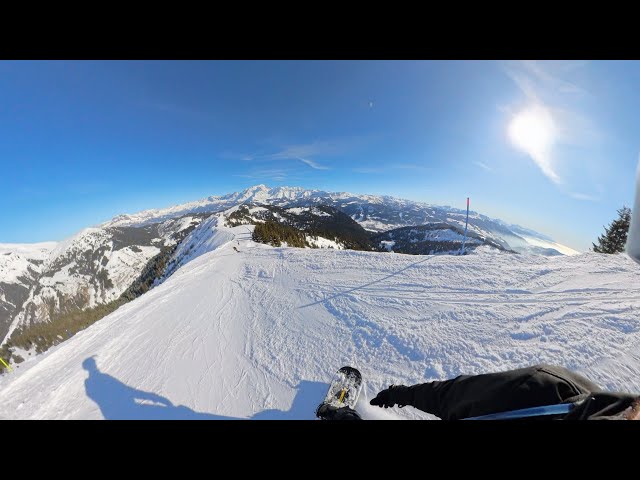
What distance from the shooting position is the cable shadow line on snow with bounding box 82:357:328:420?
3.80 m

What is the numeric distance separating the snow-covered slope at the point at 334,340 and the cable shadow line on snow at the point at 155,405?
0.02 metres

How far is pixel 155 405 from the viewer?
405 cm

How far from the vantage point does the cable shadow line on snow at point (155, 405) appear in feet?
12.5

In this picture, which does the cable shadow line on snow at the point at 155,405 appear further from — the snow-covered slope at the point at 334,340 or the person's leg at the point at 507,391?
the person's leg at the point at 507,391

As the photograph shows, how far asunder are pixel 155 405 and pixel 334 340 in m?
3.23

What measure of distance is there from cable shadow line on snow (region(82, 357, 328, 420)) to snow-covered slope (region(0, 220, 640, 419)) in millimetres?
20

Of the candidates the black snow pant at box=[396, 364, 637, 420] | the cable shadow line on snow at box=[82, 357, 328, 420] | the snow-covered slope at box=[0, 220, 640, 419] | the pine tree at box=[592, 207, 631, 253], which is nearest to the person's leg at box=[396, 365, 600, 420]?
the black snow pant at box=[396, 364, 637, 420]

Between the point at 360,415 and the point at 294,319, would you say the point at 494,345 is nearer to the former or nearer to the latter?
the point at 360,415

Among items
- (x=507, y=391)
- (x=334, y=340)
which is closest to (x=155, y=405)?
(x=334, y=340)

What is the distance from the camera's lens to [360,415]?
3.54 metres

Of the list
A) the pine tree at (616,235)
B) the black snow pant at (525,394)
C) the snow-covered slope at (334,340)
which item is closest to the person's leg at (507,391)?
the black snow pant at (525,394)
